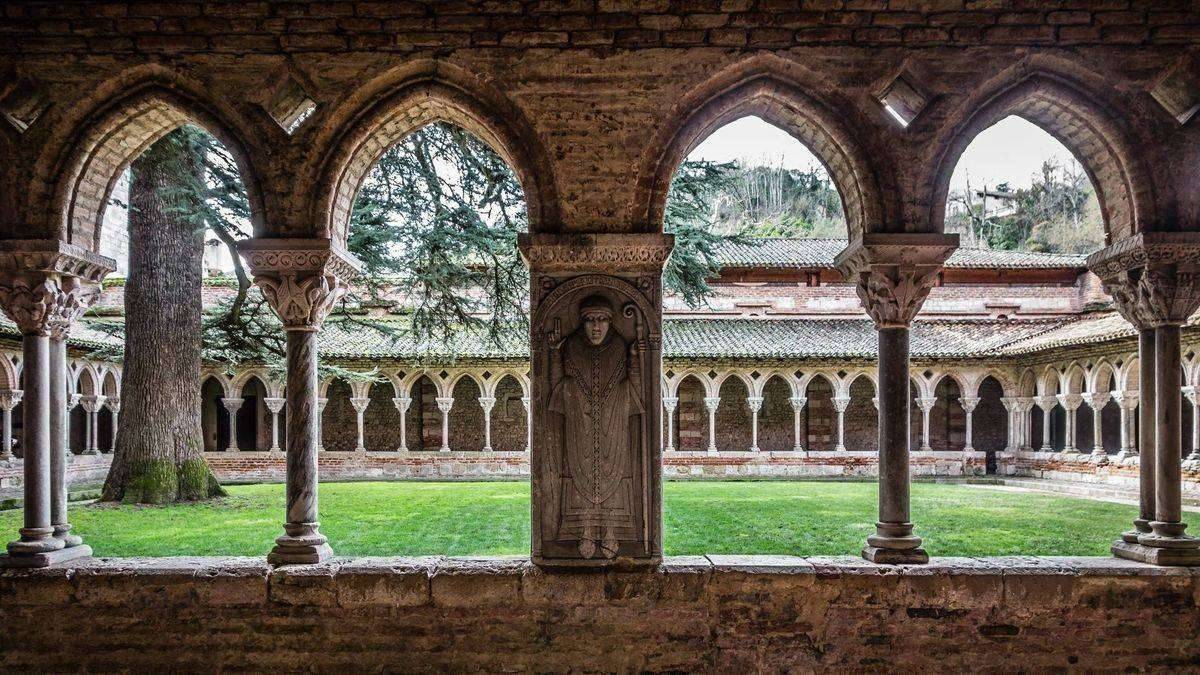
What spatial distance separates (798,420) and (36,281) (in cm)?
1882

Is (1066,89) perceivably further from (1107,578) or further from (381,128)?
(381,128)

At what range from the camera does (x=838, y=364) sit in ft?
69.2

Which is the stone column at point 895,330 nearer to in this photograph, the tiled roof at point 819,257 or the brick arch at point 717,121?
the brick arch at point 717,121

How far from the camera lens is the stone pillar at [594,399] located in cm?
531

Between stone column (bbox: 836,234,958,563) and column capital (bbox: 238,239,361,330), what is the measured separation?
12.2 ft

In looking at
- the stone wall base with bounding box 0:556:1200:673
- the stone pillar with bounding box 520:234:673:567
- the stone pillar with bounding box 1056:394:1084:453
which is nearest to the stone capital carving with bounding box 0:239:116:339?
the stone wall base with bounding box 0:556:1200:673

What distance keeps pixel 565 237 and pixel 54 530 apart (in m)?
4.14

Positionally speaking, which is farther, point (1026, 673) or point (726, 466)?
point (726, 466)

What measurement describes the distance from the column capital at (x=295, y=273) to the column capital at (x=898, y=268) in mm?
3695

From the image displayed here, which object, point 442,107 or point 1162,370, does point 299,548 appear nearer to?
point 442,107

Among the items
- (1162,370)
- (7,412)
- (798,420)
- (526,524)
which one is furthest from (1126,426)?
(7,412)

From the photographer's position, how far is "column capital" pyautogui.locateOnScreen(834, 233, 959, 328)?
17.5ft

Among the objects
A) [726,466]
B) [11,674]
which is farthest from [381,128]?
[726,466]

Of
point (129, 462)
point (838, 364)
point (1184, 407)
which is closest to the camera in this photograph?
point (129, 462)
